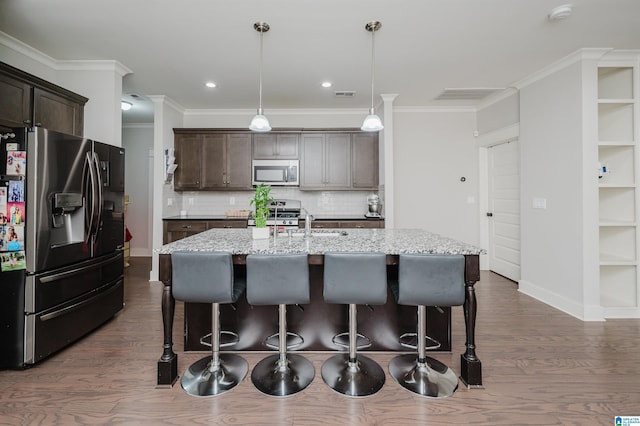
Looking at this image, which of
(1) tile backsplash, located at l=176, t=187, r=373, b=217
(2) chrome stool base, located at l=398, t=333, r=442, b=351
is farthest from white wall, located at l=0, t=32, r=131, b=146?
(2) chrome stool base, located at l=398, t=333, r=442, b=351

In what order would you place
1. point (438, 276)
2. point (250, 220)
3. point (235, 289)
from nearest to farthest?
point (438, 276), point (235, 289), point (250, 220)

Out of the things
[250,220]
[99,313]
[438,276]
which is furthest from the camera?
[250,220]

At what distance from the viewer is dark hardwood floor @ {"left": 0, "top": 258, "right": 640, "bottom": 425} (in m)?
1.66

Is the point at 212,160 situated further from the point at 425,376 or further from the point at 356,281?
the point at 425,376

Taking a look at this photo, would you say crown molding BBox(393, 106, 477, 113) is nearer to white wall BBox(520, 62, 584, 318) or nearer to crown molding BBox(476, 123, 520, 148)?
crown molding BBox(476, 123, 520, 148)

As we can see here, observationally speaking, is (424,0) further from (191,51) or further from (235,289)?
(235,289)

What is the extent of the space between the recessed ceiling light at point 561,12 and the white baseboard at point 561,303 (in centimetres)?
272

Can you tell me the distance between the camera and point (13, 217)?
6.78 feet

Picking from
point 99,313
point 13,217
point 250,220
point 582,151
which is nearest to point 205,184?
point 250,220

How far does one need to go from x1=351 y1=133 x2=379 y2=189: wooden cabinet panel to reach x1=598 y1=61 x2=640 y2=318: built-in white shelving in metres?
2.67

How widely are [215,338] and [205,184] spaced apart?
3386 mm

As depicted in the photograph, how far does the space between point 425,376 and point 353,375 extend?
0.47m

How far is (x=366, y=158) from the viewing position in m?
4.86

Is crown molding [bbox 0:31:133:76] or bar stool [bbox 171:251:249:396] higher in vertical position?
crown molding [bbox 0:31:133:76]
